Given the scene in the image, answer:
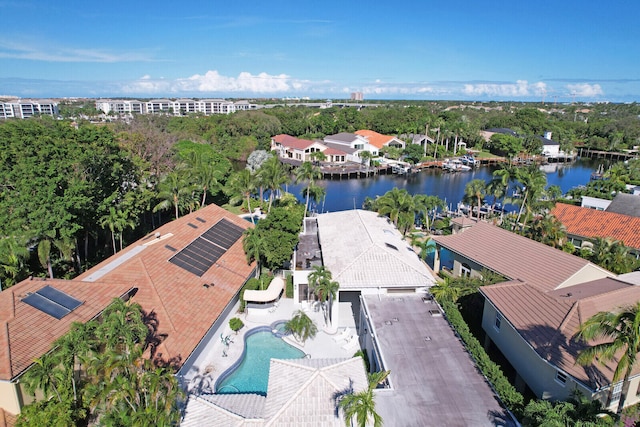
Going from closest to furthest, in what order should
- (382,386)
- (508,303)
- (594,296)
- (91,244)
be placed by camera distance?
(382,386) → (594,296) → (508,303) → (91,244)

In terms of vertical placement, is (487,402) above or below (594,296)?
below

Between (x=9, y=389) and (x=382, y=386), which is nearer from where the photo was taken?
(x=9, y=389)

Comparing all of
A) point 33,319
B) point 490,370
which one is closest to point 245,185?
point 33,319

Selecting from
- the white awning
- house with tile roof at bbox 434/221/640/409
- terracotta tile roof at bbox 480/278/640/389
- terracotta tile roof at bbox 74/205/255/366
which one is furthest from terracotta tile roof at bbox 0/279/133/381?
terracotta tile roof at bbox 480/278/640/389

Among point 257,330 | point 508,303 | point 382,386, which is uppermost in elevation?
point 508,303

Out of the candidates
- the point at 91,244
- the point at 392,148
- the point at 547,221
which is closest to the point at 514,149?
the point at 392,148

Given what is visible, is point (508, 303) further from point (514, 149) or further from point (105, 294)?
point (514, 149)
